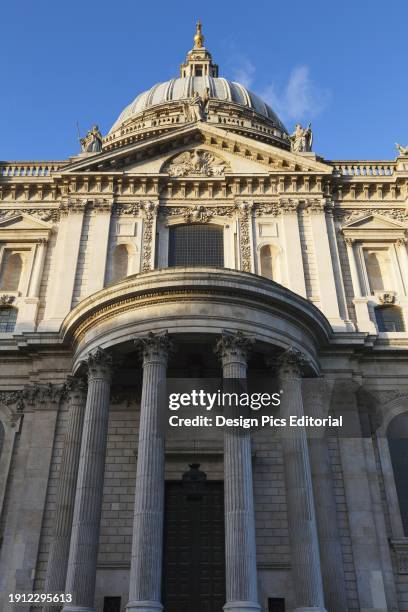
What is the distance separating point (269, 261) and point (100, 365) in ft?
32.4

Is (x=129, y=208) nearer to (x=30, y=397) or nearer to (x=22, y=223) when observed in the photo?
(x=22, y=223)

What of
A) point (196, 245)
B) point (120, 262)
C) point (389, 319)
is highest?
point (196, 245)

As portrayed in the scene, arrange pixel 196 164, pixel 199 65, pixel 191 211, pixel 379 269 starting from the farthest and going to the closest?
Result: pixel 199 65, pixel 196 164, pixel 191 211, pixel 379 269

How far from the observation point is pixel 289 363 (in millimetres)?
20547

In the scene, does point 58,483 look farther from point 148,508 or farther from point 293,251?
point 293,251

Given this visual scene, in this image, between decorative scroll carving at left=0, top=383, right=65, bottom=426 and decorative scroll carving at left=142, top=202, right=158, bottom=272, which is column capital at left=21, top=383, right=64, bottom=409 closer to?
decorative scroll carving at left=0, top=383, right=65, bottom=426

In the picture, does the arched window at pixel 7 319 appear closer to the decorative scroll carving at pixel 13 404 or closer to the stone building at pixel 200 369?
the stone building at pixel 200 369

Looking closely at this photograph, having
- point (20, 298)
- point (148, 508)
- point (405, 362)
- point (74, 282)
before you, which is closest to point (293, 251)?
point (405, 362)

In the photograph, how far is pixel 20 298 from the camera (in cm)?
2642

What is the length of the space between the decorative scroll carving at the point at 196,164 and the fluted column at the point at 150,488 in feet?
38.6

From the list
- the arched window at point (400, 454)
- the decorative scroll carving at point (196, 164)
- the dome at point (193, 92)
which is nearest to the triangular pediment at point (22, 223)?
the decorative scroll carving at point (196, 164)

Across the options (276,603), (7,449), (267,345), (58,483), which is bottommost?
(276,603)

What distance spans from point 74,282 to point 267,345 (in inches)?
374

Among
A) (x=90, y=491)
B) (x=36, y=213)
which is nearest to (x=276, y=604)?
(x=90, y=491)
